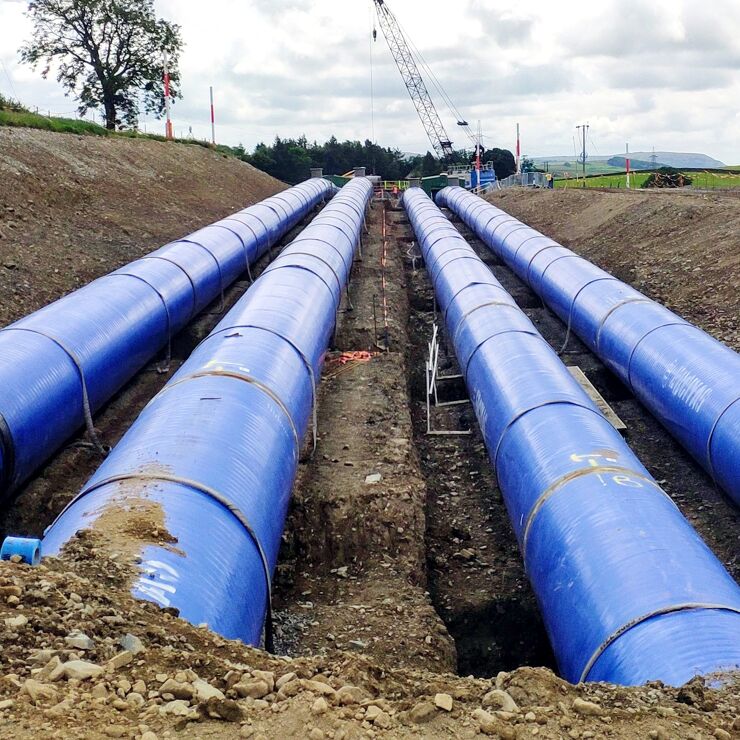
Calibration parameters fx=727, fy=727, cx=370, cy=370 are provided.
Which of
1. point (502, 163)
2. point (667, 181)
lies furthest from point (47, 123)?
point (502, 163)

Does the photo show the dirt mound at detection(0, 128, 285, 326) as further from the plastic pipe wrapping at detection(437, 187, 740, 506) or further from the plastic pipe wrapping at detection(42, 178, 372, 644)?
the plastic pipe wrapping at detection(437, 187, 740, 506)

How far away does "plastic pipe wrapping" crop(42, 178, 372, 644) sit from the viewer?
13.0ft

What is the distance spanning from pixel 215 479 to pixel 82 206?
1465 cm

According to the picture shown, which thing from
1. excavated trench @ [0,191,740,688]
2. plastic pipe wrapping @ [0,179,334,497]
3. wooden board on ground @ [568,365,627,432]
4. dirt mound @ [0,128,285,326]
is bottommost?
excavated trench @ [0,191,740,688]

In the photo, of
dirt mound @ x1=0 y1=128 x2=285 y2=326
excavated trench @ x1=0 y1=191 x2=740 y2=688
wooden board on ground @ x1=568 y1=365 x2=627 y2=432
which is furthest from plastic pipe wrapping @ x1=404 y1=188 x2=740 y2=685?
dirt mound @ x1=0 y1=128 x2=285 y2=326

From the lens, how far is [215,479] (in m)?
4.62

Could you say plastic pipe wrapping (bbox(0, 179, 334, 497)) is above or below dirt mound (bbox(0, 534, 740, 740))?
above

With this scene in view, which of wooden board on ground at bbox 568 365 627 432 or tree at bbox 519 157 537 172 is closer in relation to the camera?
wooden board on ground at bbox 568 365 627 432

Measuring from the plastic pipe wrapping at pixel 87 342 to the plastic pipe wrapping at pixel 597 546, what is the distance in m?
4.32

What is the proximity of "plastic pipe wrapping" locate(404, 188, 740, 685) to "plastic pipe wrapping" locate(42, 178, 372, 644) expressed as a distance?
182 centimetres

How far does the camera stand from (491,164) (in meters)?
47.9

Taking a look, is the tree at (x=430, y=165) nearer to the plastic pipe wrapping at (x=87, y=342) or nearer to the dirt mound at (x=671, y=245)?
the dirt mound at (x=671, y=245)

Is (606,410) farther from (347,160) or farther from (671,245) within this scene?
(347,160)

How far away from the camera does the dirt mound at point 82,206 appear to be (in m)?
12.3
